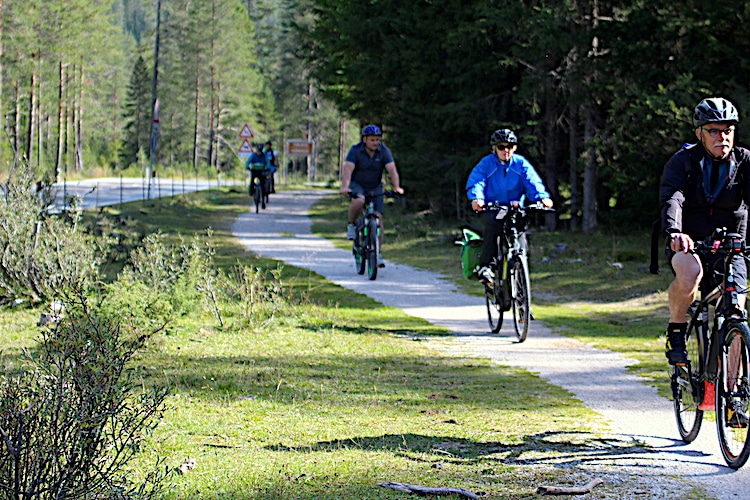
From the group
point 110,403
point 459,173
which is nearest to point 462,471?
point 110,403

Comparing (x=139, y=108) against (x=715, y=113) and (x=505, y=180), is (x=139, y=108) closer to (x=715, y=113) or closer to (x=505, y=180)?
(x=505, y=180)

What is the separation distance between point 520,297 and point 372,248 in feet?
15.8

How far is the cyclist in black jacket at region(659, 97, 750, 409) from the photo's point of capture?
5.52 meters

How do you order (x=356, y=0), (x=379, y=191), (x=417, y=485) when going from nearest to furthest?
(x=417, y=485) < (x=379, y=191) < (x=356, y=0)

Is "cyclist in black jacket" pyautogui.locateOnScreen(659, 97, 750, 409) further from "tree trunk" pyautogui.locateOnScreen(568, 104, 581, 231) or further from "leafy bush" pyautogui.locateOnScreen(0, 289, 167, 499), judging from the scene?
"tree trunk" pyautogui.locateOnScreen(568, 104, 581, 231)

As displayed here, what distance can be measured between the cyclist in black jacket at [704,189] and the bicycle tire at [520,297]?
144 inches

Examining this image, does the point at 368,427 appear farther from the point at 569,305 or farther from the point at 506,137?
the point at 569,305

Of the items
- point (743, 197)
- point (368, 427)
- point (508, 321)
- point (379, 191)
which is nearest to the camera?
point (743, 197)

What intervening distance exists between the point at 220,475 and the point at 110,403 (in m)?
1.15

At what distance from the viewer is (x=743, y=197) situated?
563cm

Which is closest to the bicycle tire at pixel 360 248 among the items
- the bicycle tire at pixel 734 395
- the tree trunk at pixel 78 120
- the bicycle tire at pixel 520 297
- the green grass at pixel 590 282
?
the green grass at pixel 590 282

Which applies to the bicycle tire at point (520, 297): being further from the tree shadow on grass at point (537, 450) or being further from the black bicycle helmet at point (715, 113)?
the black bicycle helmet at point (715, 113)

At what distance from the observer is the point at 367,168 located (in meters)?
14.1

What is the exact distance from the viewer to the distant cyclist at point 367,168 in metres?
14.0
